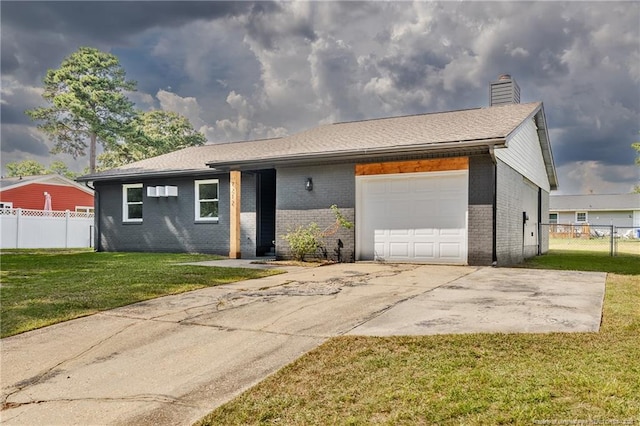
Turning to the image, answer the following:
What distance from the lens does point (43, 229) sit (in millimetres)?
20719

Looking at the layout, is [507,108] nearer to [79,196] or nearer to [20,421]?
[20,421]

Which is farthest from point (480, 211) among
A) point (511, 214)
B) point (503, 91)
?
point (503, 91)

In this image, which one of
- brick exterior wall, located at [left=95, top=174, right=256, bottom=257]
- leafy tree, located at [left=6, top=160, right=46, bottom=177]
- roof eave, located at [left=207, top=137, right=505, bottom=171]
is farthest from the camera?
leafy tree, located at [left=6, top=160, right=46, bottom=177]

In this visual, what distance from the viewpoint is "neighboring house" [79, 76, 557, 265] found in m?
10.3

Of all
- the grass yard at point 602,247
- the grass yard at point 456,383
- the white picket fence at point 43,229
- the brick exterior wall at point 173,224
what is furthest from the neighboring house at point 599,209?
the grass yard at point 456,383

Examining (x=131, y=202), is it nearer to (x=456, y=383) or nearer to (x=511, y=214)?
(x=511, y=214)

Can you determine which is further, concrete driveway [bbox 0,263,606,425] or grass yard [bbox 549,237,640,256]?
grass yard [bbox 549,237,640,256]

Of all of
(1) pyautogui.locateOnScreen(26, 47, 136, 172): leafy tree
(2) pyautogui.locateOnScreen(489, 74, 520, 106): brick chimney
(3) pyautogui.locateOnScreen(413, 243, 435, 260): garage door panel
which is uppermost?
(1) pyautogui.locateOnScreen(26, 47, 136, 172): leafy tree

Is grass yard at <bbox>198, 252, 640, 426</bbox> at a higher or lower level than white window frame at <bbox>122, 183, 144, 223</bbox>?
lower

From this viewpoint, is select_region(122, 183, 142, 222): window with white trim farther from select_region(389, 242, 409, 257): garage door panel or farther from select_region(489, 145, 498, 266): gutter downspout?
select_region(489, 145, 498, 266): gutter downspout

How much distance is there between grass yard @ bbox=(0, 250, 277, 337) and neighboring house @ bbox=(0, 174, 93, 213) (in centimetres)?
1985

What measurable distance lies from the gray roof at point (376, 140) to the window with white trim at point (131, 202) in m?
0.68

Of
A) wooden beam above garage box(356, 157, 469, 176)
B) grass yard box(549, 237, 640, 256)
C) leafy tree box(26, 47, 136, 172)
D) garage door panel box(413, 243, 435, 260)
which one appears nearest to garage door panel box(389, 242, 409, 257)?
garage door panel box(413, 243, 435, 260)

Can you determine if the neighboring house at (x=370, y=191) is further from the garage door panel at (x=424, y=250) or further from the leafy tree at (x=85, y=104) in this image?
the leafy tree at (x=85, y=104)
